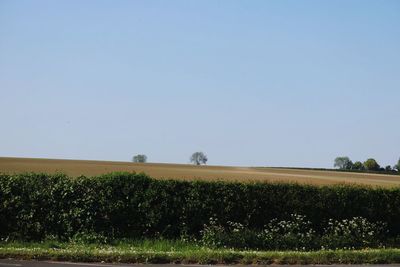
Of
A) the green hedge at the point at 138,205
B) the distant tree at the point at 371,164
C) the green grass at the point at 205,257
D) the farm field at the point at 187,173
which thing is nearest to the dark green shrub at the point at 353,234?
the green hedge at the point at 138,205

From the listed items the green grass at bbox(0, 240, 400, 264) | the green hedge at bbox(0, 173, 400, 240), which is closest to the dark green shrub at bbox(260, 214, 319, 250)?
the green hedge at bbox(0, 173, 400, 240)

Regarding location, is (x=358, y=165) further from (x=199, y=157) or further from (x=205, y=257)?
(x=205, y=257)

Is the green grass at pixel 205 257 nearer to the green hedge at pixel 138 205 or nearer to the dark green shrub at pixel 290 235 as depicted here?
the dark green shrub at pixel 290 235

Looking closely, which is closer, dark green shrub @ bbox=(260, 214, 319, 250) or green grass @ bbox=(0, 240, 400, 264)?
Answer: green grass @ bbox=(0, 240, 400, 264)

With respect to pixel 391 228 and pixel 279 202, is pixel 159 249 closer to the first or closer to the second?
pixel 279 202

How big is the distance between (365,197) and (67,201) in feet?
36.8

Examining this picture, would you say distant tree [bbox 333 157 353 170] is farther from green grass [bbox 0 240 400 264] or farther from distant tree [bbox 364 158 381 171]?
green grass [bbox 0 240 400 264]

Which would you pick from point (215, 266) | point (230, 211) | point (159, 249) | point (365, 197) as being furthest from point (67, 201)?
point (365, 197)

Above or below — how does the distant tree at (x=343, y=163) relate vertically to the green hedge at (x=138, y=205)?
above

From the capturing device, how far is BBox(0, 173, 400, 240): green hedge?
17297mm

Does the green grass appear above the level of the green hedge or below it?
below

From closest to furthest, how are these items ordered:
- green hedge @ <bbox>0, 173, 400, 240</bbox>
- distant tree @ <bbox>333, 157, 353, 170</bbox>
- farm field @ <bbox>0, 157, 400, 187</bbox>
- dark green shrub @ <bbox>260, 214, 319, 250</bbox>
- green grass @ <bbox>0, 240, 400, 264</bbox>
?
green grass @ <bbox>0, 240, 400, 264</bbox>, dark green shrub @ <bbox>260, 214, 319, 250</bbox>, green hedge @ <bbox>0, 173, 400, 240</bbox>, farm field @ <bbox>0, 157, 400, 187</bbox>, distant tree @ <bbox>333, 157, 353, 170</bbox>

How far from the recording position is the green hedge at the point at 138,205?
56.7 feet

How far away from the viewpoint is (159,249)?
15.4 metres
